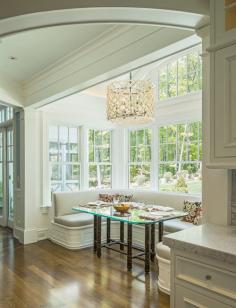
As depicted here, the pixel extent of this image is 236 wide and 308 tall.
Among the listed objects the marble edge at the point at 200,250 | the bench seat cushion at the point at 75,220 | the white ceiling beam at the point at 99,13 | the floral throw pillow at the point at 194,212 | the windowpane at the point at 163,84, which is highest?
the windowpane at the point at 163,84

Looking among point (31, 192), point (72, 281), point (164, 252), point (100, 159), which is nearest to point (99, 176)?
point (100, 159)

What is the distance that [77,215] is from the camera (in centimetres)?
511

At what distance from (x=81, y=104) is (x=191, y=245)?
4763 millimetres

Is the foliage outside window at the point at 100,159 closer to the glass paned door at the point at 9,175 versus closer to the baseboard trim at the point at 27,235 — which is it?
the baseboard trim at the point at 27,235

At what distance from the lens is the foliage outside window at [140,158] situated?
5.92m

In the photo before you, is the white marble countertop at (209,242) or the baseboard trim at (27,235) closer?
the white marble countertop at (209,242)

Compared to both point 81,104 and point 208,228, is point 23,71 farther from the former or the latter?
point 208,228

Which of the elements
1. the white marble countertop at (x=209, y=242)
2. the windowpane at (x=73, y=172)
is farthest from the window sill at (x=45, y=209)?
the white marble countertop at (x=209, y=242)

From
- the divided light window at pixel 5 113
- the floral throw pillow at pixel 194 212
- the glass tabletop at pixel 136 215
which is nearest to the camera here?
the glass tabletop at pixel 136 215

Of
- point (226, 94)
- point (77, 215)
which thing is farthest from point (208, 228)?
A: point (77, 215)

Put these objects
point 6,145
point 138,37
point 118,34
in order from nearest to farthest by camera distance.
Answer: point 138,37 < point 118,34 < point 6,145

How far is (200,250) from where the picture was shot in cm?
149

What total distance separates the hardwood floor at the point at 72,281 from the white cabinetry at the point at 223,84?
1.85 meters

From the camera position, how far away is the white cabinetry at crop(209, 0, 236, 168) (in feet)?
5.74
